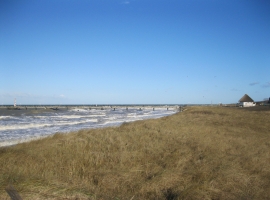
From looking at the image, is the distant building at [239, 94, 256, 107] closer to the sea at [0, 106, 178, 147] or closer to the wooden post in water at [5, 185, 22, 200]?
the sea at [0, 106, 178, 147]

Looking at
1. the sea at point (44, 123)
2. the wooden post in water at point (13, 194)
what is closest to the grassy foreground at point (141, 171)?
the wooden post in water at point (13, 194)

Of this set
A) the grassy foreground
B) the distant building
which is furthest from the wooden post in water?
the distant building

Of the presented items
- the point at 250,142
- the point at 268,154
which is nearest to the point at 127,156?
the point at 268,154

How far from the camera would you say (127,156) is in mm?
7668

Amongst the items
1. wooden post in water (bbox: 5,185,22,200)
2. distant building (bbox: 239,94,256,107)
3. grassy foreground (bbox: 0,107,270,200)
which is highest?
distant building (bbox: 239,94,256,107)

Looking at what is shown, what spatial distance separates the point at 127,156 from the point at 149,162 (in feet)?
2.94

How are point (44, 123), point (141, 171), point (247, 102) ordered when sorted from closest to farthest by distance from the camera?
point (141, 171)
point (44, 123)
point (247, 102)

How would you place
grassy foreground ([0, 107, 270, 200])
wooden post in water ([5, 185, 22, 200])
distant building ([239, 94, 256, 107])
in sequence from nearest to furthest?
wooden post in water ([5, 185, 22, 200]) < grassy foreground ([0, 107, 270, 200]) < distant building ([239, 94, 256, 107])

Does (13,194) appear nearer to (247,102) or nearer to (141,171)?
(141,171)

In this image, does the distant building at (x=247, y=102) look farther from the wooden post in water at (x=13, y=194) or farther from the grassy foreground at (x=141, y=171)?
the wooden post in water at (x=13, y=194)

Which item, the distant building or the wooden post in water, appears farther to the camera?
the distant building

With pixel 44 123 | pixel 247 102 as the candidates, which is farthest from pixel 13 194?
pixel 247 102

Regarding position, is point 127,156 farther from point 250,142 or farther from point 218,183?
point 250,142

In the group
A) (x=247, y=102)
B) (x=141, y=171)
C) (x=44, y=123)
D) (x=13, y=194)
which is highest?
(x=247, y=102)
